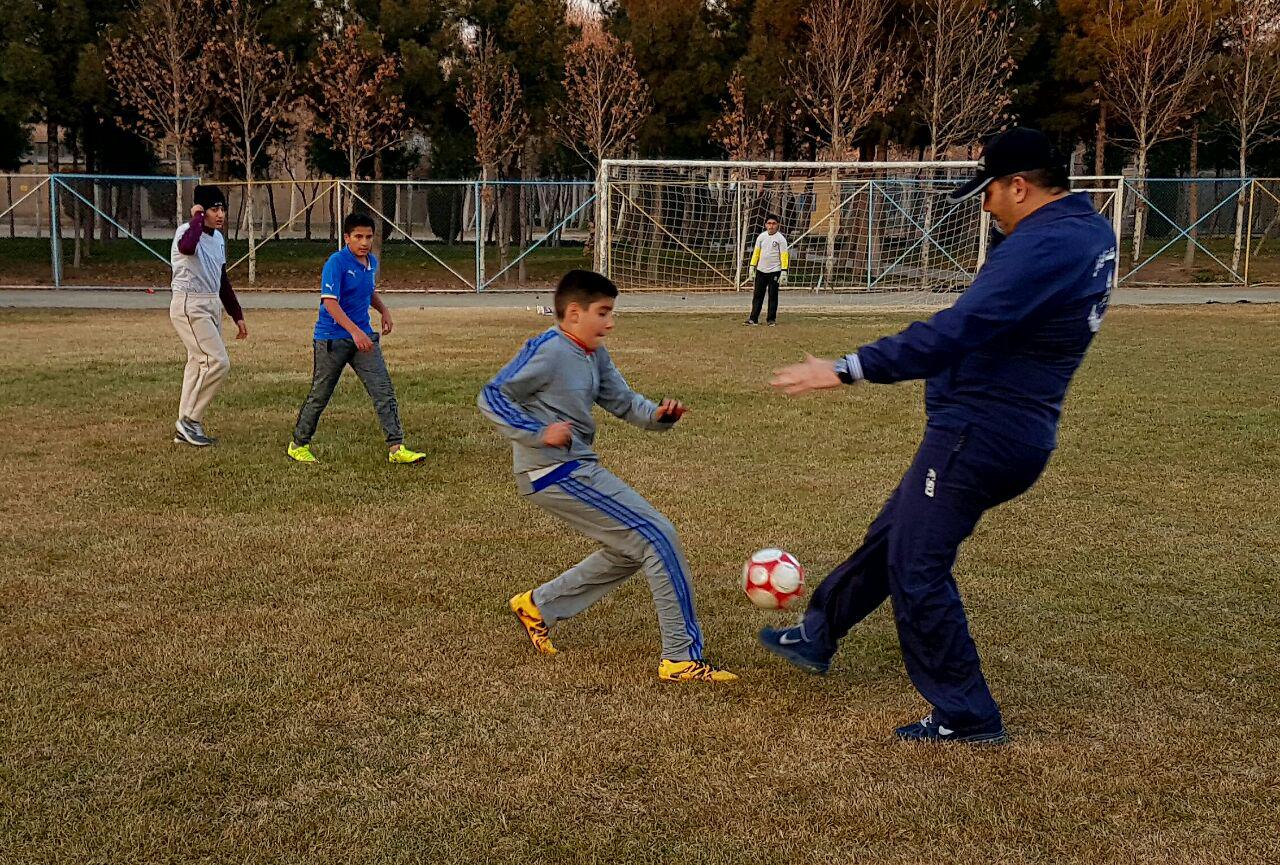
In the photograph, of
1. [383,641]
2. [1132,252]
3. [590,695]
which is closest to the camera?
[590,695]

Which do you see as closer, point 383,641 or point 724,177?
point 383,641

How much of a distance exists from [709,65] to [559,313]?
31.9m

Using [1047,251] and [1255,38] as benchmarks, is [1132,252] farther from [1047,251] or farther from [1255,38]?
[1047,251]

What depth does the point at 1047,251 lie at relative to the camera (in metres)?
3.86

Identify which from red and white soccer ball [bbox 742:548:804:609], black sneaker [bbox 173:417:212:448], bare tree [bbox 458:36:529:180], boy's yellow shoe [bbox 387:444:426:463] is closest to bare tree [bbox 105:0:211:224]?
bare tree [bbox 458:36:529:180]

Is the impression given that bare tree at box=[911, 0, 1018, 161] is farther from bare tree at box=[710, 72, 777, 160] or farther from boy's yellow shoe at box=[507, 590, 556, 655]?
boy's yellow shoe at box=[507, 590, 556, 655]

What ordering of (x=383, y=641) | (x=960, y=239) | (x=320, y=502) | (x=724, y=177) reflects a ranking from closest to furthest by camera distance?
1. (x=383, y=641)
2. (x=320, y=502)
3. (x=960, y=239)
4. (x=724, y=177)

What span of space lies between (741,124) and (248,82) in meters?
13.0

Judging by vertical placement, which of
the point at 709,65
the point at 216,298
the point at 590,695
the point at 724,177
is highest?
the point at 709,65

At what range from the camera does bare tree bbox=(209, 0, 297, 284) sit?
29406mm

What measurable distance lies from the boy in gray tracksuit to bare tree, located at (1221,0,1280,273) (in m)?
29.3

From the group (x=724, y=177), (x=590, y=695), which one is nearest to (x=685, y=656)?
(x=590, y=695)

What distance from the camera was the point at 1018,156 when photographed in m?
4.01

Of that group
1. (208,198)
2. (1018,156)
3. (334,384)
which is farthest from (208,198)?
(1018,156)
